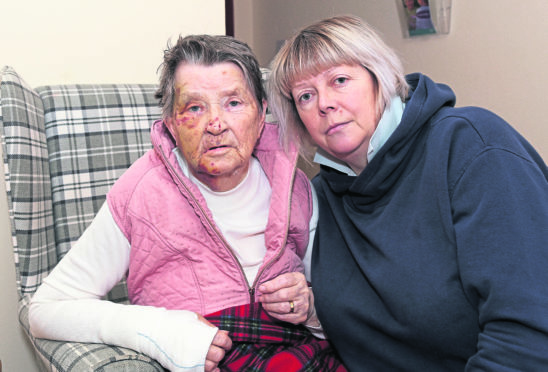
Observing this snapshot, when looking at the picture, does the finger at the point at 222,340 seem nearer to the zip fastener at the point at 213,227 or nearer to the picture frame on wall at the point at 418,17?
the zip fastener at the point at 213,227

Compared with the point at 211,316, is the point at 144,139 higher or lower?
higher

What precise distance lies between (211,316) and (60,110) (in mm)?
775

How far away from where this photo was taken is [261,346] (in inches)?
47.1

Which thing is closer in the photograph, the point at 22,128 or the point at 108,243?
the point at 108,243

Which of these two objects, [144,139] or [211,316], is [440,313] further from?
[144,139]

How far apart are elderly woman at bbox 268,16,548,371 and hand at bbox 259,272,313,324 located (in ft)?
0.17

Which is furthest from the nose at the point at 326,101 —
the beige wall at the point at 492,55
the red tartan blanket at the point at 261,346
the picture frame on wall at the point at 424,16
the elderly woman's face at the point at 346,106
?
the picture frame on wall at the point at 424,16

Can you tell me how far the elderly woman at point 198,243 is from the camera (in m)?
1.16

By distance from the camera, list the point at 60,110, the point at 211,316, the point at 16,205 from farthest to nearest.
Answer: the point at 60,110, the point at 16,205, the point at 211,316

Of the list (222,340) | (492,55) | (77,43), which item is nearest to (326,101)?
(222,340)

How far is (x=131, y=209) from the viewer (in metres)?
1.17

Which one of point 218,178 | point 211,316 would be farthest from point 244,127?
point 211,316

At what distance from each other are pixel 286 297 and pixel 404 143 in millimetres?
439

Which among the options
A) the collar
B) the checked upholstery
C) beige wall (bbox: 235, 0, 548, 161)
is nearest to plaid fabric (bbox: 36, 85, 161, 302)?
the checked upholstery
